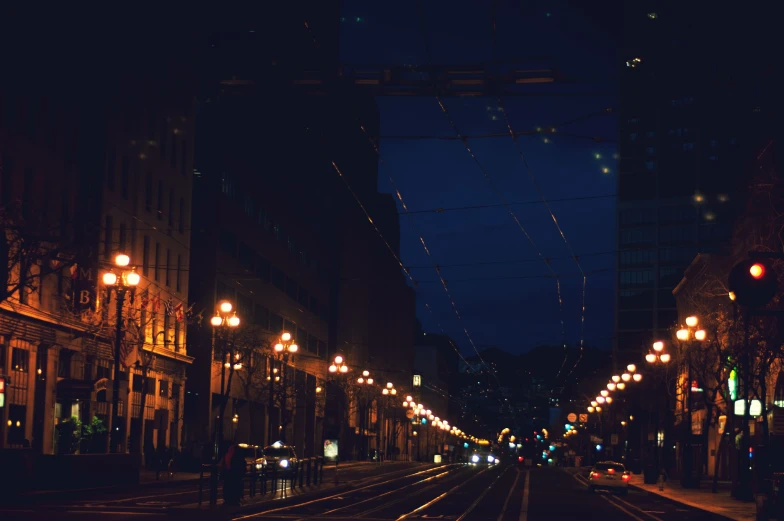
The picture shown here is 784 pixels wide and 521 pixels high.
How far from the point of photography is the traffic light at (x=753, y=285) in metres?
11.2

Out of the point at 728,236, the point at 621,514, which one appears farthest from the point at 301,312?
the point at 728,236

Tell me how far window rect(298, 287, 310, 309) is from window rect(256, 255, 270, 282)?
42.3 ft

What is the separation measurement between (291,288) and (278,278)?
17.5 feet

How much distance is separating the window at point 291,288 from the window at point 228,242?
18096mm

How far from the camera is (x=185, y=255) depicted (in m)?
73.5

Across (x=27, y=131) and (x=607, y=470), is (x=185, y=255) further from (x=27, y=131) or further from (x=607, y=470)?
(x=607, y=470)

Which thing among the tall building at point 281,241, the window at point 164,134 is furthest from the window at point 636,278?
the window at point 164,134

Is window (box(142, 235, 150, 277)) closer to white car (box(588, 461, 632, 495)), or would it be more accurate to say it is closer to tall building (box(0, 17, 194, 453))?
tall building (box(0, 17, 194, 453))

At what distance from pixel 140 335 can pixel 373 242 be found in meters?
98.3

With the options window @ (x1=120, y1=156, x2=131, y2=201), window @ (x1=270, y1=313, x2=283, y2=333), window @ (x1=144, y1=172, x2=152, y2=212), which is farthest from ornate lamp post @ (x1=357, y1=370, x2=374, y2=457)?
window @ (x1=120, y1=156, x2=131, y2=201)

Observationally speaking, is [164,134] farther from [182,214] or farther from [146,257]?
[146,257]

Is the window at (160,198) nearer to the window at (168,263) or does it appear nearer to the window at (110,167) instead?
the window at (168,263)

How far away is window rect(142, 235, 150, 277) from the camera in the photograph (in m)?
64.6

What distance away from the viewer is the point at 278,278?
322 feet
